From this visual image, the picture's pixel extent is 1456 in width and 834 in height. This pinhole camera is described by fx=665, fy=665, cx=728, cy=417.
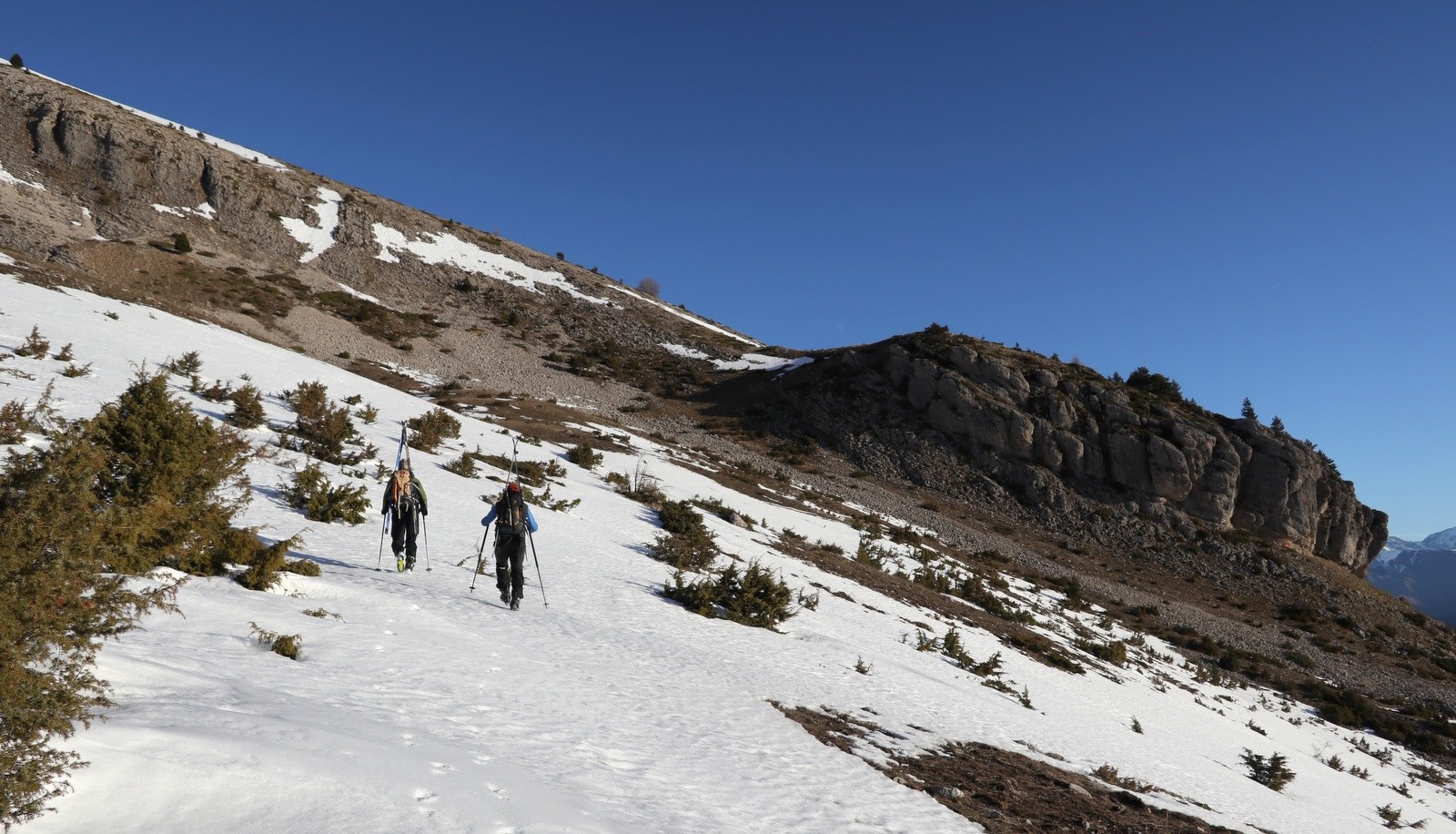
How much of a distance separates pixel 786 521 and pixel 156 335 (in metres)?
21.3

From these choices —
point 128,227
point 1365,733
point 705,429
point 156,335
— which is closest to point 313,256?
point 128,227

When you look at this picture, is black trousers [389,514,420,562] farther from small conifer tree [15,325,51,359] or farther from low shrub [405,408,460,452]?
small conifer tree [15,325,51,359]

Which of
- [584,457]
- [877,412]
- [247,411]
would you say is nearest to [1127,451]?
[877,412]

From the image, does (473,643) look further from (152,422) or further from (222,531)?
(152,422)

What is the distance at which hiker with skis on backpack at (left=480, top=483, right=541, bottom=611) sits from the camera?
33.5 ft

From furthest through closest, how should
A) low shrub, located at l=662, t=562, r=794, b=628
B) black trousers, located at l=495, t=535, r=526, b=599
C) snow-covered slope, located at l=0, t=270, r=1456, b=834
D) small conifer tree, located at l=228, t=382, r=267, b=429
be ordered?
small conifer tree, located at l=228, t=382, r=267, b=429 < low shrub, located at l=662, t=562, r=794, b=628 < black trousers, located at l=495, t=535, r=526, b=599 < snow-covered slope, located at l=0, t=270, r=1456, b=834

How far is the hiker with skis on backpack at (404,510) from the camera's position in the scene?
1063cm

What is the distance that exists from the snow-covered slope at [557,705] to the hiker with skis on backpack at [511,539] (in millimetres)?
386

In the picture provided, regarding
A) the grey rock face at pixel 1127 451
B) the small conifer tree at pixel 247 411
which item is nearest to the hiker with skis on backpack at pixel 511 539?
the small conifer tree at pixel 247 411

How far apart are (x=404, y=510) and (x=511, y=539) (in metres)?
1.97

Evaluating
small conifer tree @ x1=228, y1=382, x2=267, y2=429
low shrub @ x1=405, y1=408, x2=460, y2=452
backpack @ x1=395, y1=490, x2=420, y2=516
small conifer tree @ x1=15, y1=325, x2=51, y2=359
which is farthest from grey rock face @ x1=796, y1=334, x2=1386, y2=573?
small conifer tree @ x1=15, y1=325, x2=51, y2=359

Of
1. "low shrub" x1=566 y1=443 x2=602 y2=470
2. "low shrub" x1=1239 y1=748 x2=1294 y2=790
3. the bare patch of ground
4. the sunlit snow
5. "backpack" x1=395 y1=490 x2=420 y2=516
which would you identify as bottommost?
"low shrub" x1=1239 y1=748 x2=1294 y2=790

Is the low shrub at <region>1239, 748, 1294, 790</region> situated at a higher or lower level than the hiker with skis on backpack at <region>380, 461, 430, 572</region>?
lower

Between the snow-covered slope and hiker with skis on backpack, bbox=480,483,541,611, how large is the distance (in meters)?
0.39
